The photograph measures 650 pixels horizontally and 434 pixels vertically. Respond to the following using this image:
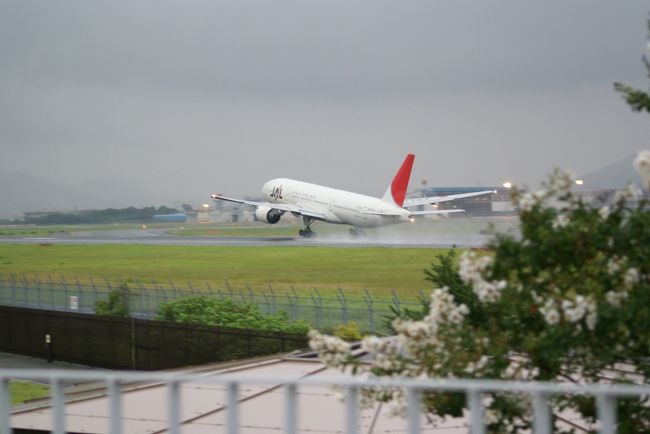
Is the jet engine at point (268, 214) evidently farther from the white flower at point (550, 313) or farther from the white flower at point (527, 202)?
the white flower at point (550, 313)

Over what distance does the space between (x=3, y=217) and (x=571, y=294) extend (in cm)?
13642

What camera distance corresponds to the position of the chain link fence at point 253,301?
3042cm

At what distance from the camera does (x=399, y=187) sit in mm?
77625

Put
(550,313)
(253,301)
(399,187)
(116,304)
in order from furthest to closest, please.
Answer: (399,187) → (116,304) → (253,301) → (550,313)

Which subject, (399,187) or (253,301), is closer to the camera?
(253,301)

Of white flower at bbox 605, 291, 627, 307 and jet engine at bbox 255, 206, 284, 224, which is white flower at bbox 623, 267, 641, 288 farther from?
jet engine at bbox 255, 206, 284, 224

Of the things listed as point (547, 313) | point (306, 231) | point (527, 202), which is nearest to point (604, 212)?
point (527, 202)

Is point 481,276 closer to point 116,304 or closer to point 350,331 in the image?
point 350,331

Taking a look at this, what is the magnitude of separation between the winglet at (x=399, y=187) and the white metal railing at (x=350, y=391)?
7082cm

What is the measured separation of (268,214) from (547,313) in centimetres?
7534

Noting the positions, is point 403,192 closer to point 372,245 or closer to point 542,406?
point 372,245

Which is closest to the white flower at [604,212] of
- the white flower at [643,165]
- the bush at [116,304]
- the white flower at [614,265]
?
the white flower at [614,265]

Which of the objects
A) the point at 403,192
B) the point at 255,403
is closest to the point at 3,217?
the point at 403,192

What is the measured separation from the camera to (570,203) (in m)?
8.00
